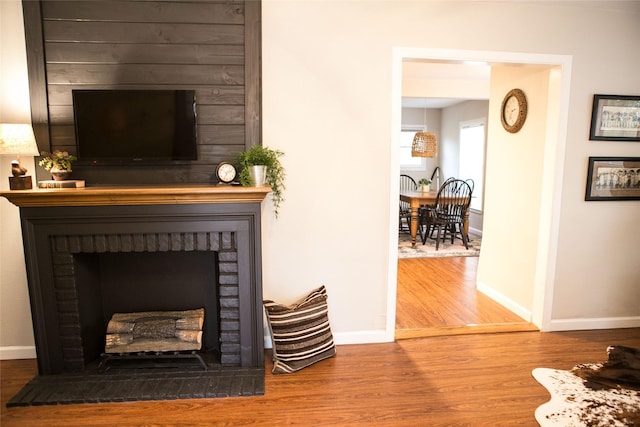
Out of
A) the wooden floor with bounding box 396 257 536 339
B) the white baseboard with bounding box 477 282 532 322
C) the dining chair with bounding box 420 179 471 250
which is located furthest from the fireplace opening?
the dining chair with bounding box 420 179 471 250

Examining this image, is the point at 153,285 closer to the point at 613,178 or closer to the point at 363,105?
the point at 363,105

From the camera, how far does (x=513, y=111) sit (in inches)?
141

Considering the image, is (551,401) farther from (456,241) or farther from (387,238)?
(456,241)

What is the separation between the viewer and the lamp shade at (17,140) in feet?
7.36

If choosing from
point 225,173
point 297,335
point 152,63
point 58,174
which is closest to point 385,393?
point 297,335

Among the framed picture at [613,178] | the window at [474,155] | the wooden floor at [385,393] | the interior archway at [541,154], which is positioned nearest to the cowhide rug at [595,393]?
the wooden floor at [385,393]

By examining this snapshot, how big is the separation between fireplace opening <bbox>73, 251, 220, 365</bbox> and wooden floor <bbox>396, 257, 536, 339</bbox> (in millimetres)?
1449

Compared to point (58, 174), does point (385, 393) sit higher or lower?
lower

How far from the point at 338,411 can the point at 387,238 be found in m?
1.22

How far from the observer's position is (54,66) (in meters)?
2.53

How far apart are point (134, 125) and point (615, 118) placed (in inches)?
133

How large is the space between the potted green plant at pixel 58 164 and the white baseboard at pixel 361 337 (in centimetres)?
206

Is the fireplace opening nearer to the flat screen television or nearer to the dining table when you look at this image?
the flat screen television

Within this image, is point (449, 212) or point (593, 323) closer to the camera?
point (593, 323)
